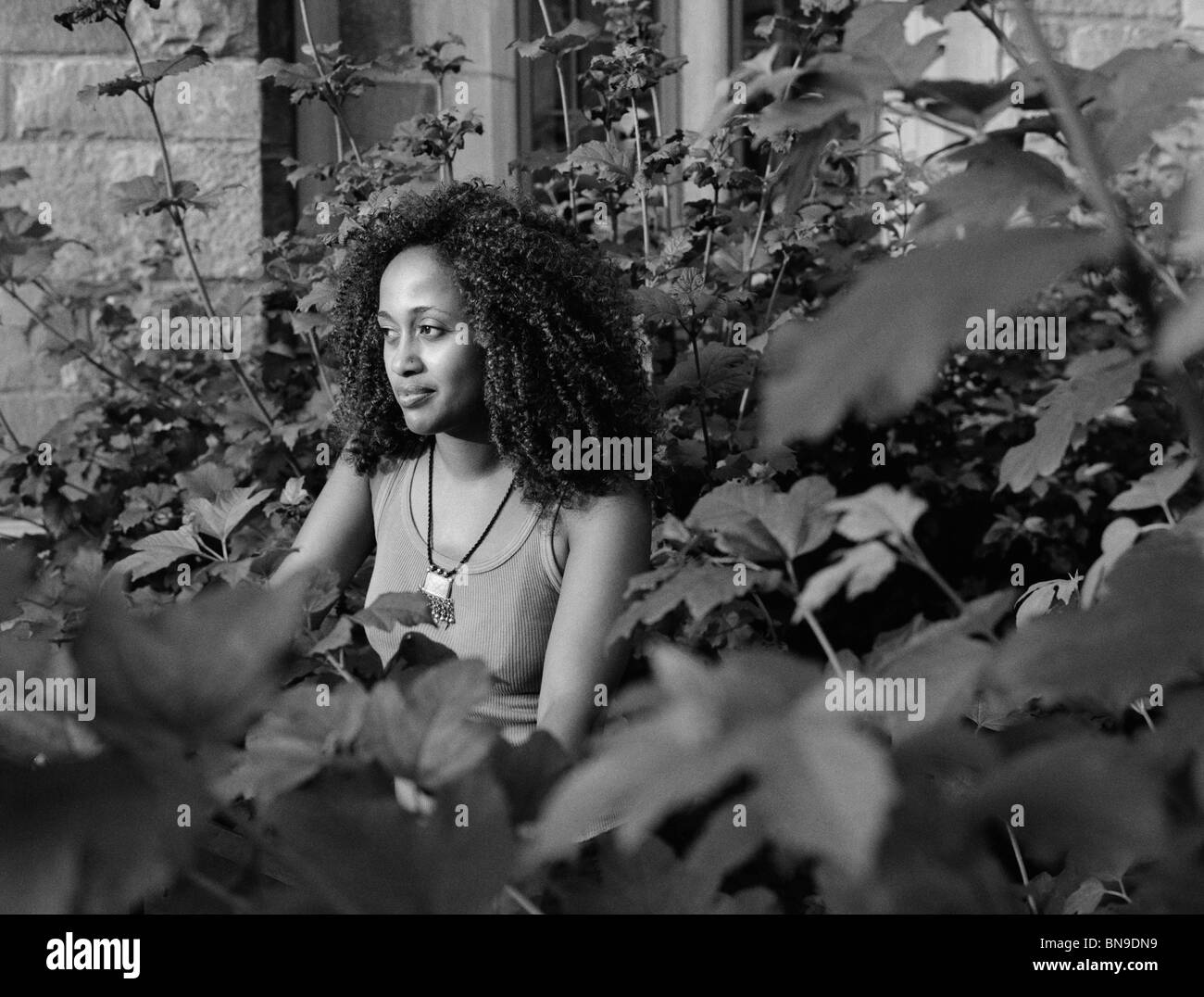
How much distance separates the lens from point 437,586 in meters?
1.92

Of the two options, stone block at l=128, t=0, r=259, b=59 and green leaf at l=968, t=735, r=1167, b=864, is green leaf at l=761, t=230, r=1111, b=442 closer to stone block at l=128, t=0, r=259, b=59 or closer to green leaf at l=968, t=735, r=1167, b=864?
green leaf at l=968, t=735, r=1167, b=864

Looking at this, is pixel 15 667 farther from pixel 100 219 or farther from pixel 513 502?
pixel 100 219

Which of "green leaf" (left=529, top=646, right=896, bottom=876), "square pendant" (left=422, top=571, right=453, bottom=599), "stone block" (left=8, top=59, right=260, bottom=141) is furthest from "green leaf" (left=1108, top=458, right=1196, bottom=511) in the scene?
"stone block" (left=8, top=59, right=260, bottom=141)

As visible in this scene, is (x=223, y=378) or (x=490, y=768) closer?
(x=490, y=768)

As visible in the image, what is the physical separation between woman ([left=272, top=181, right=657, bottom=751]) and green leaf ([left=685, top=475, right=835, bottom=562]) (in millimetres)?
819

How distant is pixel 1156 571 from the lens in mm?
536

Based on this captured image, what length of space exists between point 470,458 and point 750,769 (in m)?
1.59

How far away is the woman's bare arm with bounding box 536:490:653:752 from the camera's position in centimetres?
167

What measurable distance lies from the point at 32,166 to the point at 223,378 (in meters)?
0.99

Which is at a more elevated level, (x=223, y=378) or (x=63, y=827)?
(x=223, y=378)

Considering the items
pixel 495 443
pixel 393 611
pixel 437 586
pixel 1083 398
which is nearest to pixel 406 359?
pixel 495 443

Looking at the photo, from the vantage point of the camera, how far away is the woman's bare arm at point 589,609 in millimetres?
1667

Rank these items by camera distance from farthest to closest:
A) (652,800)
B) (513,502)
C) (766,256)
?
(766,256)
(513,502)
(652,800)

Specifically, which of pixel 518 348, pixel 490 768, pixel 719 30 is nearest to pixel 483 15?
pixel 719 30
